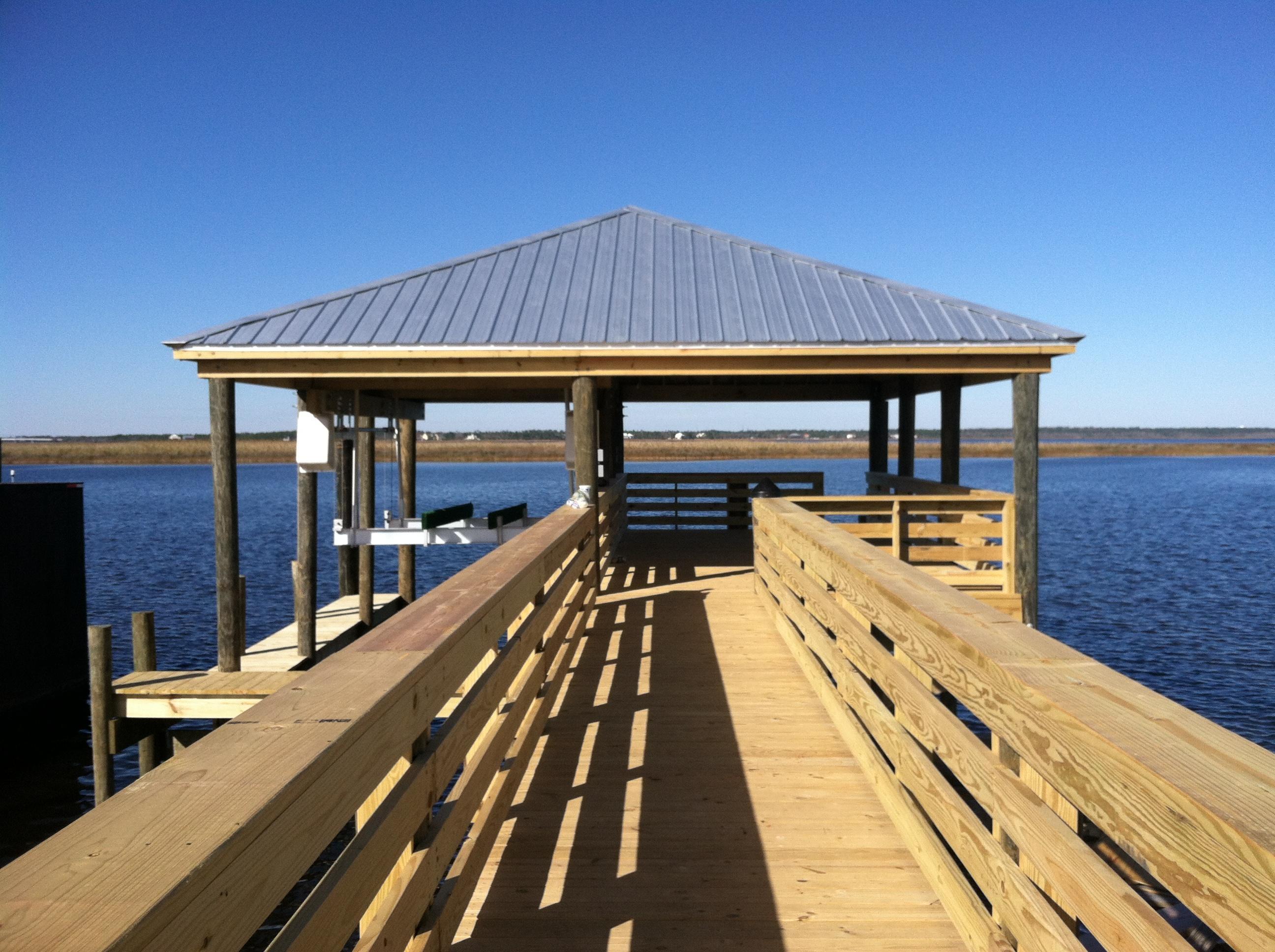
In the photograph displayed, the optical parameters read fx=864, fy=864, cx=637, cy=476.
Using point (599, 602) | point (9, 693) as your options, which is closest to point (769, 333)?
point (599, 602)

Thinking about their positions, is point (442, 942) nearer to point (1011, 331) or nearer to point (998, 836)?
point (998, 836)

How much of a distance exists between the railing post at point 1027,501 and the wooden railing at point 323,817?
6107 millimetres

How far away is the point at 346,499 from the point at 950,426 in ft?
31.7

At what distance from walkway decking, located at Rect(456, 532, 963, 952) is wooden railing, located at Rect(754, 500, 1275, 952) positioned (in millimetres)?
198

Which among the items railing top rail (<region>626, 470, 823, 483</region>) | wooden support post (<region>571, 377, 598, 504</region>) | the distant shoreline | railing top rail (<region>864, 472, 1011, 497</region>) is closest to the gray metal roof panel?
wooden support post (<region>571, 377, 598, 504</region>)

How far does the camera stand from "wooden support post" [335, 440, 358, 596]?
46.8ft

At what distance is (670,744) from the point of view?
13.9 ft

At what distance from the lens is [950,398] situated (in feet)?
36.2

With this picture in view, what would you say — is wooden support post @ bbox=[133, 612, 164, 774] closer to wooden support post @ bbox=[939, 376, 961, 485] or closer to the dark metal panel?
the dark metal panel

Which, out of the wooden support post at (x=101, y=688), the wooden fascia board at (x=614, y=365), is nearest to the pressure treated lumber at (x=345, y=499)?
the wooden fascia board at (x=614, y=365)

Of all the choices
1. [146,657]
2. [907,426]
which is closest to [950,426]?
[907,426]

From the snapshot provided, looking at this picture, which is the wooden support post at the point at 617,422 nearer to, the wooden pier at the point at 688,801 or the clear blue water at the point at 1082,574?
the clear blue water at the point at 1082,574

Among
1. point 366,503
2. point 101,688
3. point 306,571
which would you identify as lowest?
point 101,688

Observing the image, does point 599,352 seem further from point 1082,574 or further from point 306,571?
point 1082,574
